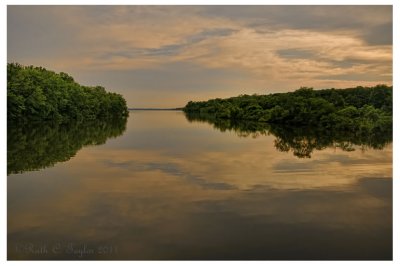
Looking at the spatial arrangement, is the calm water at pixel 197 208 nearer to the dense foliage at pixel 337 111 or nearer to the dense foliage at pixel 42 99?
the dense foliage at pixel 337 111

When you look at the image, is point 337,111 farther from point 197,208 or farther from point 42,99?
point 197,208

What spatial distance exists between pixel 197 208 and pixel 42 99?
33.2 m

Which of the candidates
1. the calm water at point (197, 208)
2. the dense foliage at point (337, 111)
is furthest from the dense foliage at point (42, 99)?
the dense foliage at point (337, 111)

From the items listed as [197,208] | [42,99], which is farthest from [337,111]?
[197,208]

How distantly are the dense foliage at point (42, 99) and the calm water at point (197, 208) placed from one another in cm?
2038

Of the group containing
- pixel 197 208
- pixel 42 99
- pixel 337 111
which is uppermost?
pixel 42 99

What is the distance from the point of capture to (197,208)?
9.40 meters

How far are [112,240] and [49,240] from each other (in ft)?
3.49

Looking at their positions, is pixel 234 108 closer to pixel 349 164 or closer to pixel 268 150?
pixel 268 150

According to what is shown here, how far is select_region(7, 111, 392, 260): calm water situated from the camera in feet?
23.1

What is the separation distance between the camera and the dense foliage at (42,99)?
35969 millimetres

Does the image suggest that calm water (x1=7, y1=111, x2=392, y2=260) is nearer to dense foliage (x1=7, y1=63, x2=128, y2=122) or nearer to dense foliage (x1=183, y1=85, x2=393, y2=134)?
dense foliage (x1=183, y1=85, x2=393, y2=134)

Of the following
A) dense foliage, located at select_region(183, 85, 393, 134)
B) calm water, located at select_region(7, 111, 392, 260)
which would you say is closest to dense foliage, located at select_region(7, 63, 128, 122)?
calm water, located at select_region(7, 111, 392, 260)

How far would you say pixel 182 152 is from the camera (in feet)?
65.6
